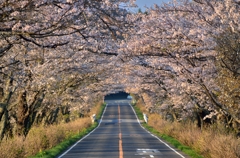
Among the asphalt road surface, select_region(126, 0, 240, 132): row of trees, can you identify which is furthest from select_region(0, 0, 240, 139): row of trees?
the asphalt road surface

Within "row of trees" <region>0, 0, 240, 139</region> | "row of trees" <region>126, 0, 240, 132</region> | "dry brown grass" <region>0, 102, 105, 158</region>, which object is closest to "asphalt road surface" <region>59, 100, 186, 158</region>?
"dry brown grass" <region>0, 102, 105, 158</region>

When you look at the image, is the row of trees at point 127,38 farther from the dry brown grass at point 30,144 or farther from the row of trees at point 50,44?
the dry brown grass at point 30,144

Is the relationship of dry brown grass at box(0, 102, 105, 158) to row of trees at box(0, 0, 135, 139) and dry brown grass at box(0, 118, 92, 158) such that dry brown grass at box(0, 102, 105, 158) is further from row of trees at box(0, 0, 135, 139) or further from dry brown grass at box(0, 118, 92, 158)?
row of trees at box(0, 0, 135, 139)

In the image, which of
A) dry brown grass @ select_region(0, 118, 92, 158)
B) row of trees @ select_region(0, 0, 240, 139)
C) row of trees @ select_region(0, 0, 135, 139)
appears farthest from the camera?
dry brown grass @ select_region(0, 118, 92, 158)

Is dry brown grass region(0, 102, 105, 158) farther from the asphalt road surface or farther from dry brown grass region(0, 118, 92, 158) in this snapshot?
the asphalt road surface

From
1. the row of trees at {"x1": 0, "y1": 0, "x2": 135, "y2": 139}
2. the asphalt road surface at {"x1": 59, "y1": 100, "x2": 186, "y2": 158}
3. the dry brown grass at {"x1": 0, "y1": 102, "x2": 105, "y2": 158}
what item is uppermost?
A: the row of trees at {"x1": 0, "y1": 0, "x2": 135, "y2": 139}

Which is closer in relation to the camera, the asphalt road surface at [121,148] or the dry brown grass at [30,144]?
the dry brown grass at [30,144]

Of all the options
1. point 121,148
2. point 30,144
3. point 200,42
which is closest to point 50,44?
point 200,42

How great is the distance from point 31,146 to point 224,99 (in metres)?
10.4

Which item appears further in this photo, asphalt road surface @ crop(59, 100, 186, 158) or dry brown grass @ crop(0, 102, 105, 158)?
asphalt road surface @ crop(59, 100, 186, 158)

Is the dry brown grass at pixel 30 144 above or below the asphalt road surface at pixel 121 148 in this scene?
above

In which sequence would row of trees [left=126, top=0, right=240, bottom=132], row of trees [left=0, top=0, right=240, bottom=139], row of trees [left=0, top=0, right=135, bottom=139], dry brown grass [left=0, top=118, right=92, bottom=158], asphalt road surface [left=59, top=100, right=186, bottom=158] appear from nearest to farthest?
row of trees [left=0, top=0, right=135, bottom=139] < row of trees [left=0, top=0, right=240, bottom=139] < row of trees [left=126, top=0, right=240, bottom=132] < dry brown grass [left=0, top=118, right=92, bottom=158] < asphalt road surface [left=59, top=100, right=186, bottom=158]

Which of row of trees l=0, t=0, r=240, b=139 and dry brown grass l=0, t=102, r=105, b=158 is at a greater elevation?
row of trees l=0, t=0, r=240, b=139

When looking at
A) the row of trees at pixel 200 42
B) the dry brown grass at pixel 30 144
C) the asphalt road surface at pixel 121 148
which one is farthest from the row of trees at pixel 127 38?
the asphalt road surface at pixel 121 148
